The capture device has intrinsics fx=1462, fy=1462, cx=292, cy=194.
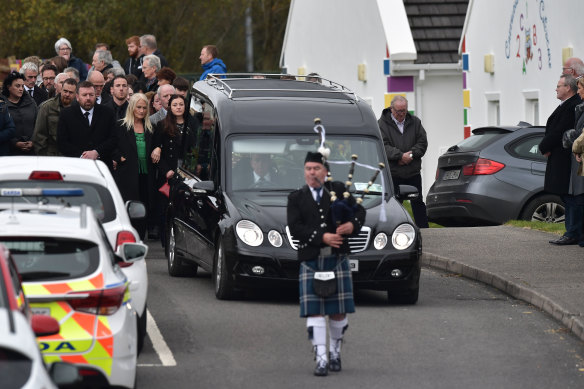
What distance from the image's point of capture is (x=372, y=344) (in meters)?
11.5

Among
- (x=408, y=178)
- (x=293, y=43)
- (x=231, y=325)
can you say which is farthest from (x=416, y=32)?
(x=231, y=325)

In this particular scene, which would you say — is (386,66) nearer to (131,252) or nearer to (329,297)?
(329,297)

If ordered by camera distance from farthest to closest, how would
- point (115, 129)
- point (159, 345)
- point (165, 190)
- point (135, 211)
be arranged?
point (165, 190)
point (115, 129)
point (135, 211)
point (159, 345)

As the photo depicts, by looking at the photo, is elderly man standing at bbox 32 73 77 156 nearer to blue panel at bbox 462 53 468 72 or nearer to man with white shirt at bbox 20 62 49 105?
man with white shirt at bbox 20 62 49 105

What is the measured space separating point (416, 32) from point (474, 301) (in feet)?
63.7

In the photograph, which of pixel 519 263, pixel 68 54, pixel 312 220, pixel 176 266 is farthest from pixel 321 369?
pixel 68 54

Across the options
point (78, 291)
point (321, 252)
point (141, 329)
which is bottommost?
point (141, 329)

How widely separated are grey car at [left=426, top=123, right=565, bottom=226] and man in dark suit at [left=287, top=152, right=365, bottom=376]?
10101mm

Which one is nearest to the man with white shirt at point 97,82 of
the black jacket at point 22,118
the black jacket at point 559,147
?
the black jacket at point 22,118

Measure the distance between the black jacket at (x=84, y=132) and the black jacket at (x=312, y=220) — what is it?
21.1 ft

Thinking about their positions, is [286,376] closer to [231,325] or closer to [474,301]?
[231,325]

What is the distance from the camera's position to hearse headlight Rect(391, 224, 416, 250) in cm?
1337

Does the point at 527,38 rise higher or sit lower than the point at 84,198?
higher

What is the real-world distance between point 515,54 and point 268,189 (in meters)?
14.0
